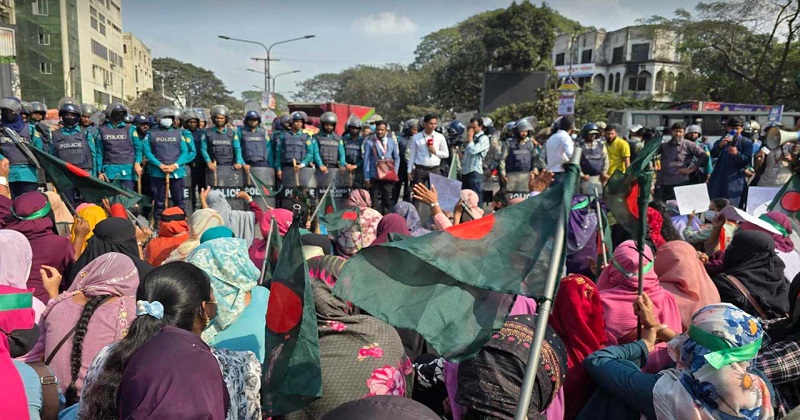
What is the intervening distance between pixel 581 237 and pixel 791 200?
221cm

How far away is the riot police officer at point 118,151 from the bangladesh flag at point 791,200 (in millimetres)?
8850

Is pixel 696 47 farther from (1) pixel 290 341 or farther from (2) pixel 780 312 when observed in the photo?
(1) pixel 290 341

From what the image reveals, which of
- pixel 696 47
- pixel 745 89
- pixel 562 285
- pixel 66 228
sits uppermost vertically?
pixel 696 47

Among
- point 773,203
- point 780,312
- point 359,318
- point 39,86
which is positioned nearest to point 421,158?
point 773,203

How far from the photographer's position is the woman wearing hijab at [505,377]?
204cm

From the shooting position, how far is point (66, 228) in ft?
19.3

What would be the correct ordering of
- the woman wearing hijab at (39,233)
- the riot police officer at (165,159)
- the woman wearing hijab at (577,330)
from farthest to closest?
the riot police officer at (165,159) < the woman wearing hijab at (39,233) < the woman wearing hijab at (577,330)

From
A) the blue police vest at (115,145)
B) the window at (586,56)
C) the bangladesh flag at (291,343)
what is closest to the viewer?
the bangladesh flag at (291,343)

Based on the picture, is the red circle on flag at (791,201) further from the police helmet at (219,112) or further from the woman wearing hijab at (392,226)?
the police helmet at (219,112)

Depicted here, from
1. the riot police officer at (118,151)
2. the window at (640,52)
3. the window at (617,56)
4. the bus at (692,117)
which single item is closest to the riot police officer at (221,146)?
the riot police officer at (118,151)

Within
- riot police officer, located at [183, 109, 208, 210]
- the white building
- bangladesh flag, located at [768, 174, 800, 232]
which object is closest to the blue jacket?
riot police officer, located at [183, 109, 208, 210]

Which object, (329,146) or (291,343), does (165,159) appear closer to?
(329,146)

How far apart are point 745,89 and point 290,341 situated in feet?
120

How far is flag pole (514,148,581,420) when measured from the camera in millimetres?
1769
